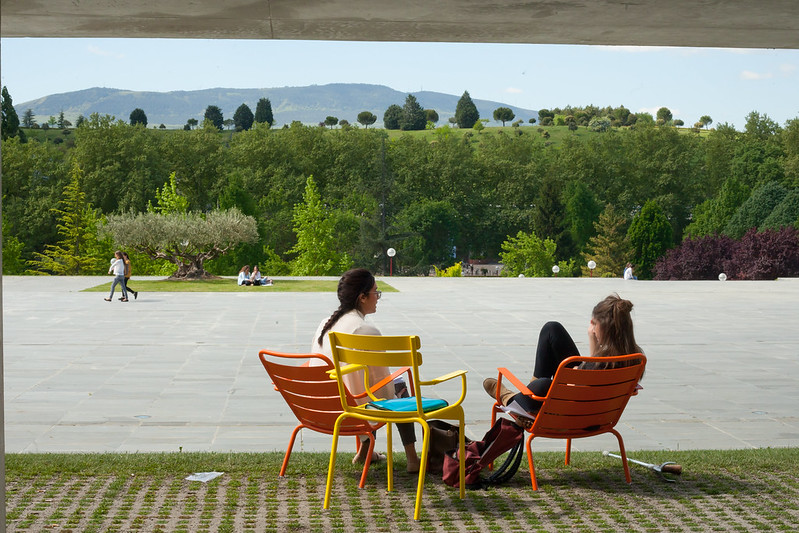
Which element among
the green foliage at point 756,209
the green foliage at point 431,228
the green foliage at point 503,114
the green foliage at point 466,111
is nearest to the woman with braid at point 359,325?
the green foliage at point 431,228

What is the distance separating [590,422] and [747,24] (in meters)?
2.73

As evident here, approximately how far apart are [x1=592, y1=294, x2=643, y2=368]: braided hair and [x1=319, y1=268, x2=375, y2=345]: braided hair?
128cm

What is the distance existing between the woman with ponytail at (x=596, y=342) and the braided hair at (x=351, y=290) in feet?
3.35

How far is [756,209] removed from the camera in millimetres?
57719

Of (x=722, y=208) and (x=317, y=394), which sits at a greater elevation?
(x=317, y=394)

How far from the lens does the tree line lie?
2215 inches

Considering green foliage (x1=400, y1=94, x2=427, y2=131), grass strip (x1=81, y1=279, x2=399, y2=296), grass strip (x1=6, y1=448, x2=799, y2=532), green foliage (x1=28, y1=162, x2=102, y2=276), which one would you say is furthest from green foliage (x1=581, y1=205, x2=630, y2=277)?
green foliage (x1=400, y1=94, x2=427, y2=131)

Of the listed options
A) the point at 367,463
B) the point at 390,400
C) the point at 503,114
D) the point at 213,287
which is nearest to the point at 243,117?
the point at 503,114

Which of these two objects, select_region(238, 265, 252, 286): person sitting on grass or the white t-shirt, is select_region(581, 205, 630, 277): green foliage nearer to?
select_region(238, 265, 252, 286): person sitting on grass

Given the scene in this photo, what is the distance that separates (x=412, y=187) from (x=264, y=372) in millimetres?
59434

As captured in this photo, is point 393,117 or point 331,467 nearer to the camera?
point 331,467

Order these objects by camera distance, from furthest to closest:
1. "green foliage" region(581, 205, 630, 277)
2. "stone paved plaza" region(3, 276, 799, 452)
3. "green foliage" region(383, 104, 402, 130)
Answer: "green foliage" region(383, 104, 402, 130), "green foliage" region(581, 205, 630, 277), "stone paved plaza" region(3, 276, 799, 452)

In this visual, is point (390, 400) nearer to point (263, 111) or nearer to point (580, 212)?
point (580, 212)

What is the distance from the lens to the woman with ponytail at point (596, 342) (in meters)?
4.68
